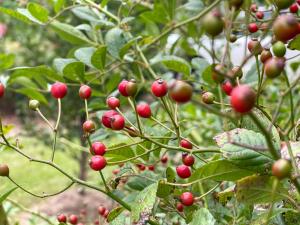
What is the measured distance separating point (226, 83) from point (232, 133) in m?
0.17

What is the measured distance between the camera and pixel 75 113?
5652mm

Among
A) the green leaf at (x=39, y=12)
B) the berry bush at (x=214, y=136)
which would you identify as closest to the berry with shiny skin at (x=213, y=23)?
the berry bush at (x=214, y=136)

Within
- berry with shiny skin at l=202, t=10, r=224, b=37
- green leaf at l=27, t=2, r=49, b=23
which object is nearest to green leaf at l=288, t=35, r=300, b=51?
berry with shiny skin at l=202, t=10, r=224, b=37

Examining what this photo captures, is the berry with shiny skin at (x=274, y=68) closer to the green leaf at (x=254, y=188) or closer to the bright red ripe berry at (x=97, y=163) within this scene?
the green leaf at (x=254, y=188)

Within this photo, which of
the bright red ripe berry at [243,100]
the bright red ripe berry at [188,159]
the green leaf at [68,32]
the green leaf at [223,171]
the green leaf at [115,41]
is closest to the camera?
the bright red ripe berry at [243,100]

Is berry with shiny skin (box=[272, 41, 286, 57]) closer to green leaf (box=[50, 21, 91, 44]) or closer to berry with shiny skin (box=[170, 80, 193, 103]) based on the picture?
berry with shiny skin (box=[170, 80, 193, 103])

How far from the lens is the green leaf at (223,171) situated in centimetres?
89

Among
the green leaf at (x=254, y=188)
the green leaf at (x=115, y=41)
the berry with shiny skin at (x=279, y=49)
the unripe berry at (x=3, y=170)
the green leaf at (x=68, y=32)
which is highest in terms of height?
the berry with shiny skin at (x=279, y=49)

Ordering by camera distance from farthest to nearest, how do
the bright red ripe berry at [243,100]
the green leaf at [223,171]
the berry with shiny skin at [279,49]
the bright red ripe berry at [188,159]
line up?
the bright red ripe berry at [188,159] < the green leaf at [223,171] < the berry with shiny skin at [279,49] < the bright red ripe berry at [243,100]

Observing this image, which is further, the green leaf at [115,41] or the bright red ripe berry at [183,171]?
the green leaf at [115,41]

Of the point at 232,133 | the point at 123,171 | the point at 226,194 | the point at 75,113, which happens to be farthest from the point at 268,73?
the point at 75,113

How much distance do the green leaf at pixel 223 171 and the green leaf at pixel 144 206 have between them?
0.31ft

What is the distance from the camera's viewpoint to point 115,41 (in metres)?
1.60

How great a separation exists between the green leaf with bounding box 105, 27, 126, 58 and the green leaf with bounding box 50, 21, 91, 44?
0.63 ft
